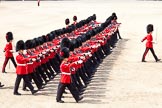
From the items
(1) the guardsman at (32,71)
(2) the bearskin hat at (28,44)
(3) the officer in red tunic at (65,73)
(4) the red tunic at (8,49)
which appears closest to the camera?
(3) the officer in red tunic at (65,73)

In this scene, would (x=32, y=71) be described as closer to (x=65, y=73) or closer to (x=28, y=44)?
(x=28, y=44)

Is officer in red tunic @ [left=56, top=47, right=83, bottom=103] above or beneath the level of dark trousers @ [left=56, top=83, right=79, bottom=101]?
above

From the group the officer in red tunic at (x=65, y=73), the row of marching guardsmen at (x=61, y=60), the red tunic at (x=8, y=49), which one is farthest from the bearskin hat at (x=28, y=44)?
the officer in red tunic at (x=65, y=73)

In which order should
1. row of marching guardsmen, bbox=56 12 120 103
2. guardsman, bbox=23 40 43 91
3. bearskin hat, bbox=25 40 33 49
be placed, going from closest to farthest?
1. row of marching guardsmen, bbox=56 12 120 103
2. guardsman, bbox=23 40 43 91
3. bearskin hat, bbox=25 40 33 49

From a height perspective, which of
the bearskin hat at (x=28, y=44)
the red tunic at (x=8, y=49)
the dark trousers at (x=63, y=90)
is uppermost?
the bearskin hat at (x=28, y=44)

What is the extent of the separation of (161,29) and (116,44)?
8.29 meters

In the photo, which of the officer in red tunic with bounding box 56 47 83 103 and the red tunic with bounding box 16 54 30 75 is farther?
the red tunic with bounding box 16 54 30 75

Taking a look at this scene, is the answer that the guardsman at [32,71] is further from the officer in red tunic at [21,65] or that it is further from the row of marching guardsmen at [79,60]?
the row of marching guardsmen at [79,60]

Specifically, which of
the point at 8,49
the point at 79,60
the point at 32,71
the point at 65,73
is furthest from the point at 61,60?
the point at 65,73

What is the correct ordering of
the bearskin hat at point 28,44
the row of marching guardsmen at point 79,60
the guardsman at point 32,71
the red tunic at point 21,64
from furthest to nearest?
the bearskin hat at point 28,44 < the guardsman at point 32,71 < the red tunic at point 21,64 < the row of marching guardsmen at point 79,60

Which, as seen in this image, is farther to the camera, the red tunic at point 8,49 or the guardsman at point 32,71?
the red tunic at point 8,49

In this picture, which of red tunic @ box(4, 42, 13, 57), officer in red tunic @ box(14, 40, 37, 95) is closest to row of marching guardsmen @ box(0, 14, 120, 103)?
officer in red tunic @ box(14, 40, 37, 95)

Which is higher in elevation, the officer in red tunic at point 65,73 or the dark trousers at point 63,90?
the officer in red tunic at point 65,73

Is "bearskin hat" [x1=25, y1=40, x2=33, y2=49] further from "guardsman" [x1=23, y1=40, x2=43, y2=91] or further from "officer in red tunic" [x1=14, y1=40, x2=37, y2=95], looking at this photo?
"officer in red tunic" [x1=14, y1=40, x2=37, y2=95]
